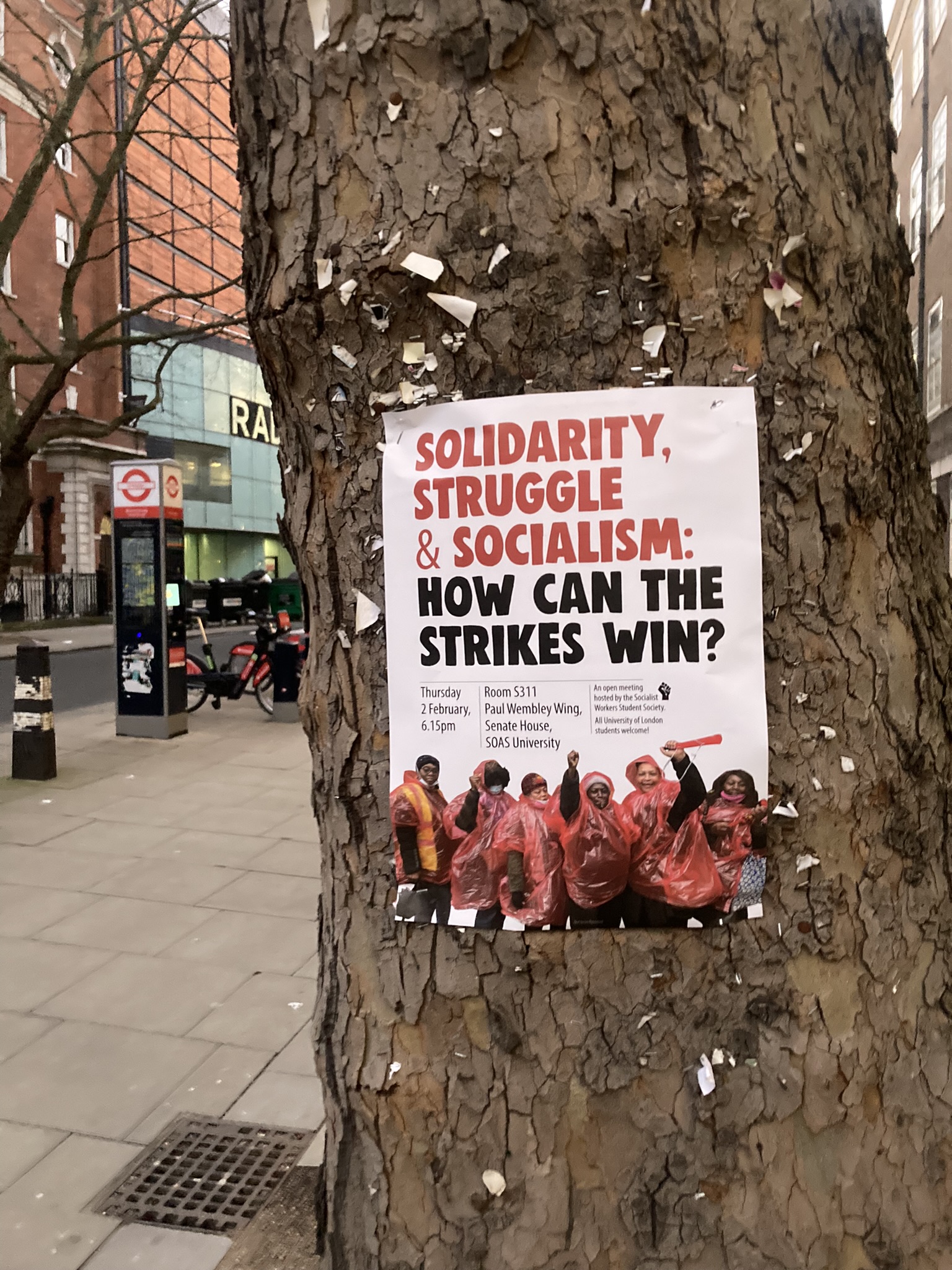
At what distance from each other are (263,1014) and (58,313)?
99.3 ft

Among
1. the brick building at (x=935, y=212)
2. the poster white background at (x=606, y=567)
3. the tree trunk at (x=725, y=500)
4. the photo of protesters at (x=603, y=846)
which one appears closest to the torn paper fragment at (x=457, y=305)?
the tree trunk at (x=725, y=500)

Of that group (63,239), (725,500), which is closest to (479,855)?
(725,500)

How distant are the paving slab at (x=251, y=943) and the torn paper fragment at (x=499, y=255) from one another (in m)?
3.89

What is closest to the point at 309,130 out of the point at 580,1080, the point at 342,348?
the point at 342,348

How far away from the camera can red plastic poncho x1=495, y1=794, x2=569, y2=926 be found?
1.44 metres

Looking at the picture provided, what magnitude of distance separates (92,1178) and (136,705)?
7.54 meters

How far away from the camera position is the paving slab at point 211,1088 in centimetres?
341

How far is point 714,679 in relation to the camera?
1.40 metres

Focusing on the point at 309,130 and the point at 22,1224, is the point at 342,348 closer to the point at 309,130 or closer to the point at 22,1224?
the point at 309,130

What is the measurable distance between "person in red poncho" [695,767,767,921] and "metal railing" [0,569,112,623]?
26.7 meters

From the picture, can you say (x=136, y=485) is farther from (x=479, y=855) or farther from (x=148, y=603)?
(x=479, y=855)

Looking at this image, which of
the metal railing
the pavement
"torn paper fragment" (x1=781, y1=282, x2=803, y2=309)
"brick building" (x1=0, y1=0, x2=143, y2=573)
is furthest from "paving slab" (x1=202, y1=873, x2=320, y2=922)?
"brick building" (x1=0, y1=0, x2=143, y2=573)

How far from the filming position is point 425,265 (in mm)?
1380

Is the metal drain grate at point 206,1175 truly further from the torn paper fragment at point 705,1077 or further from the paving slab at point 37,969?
the torn paper fragment at point 705,1077
